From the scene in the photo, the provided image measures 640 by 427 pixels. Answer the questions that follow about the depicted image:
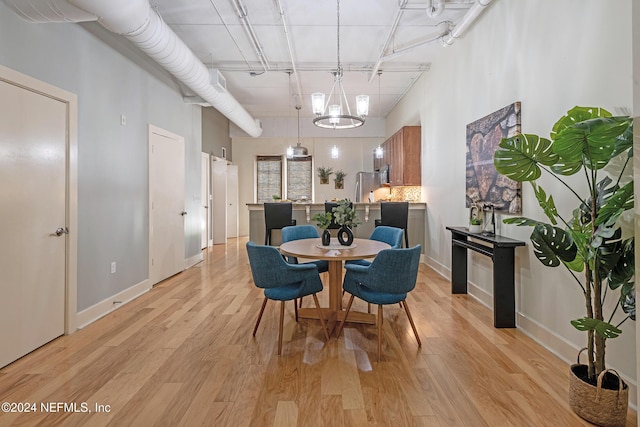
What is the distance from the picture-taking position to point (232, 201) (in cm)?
959

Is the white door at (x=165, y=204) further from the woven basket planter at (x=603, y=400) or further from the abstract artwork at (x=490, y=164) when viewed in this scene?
the woven basket planter at (x=603, y=400)

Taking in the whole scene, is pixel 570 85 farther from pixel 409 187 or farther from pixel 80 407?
pixel 409 187

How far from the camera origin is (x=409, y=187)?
683cm

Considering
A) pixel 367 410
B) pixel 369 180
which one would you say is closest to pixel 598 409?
pixel 367 410

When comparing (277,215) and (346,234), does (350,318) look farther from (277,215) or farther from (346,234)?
(277,215)

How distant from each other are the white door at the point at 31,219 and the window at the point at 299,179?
6.78m

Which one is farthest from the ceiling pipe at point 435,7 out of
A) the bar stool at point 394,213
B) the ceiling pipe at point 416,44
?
the bar stool at point 394,213

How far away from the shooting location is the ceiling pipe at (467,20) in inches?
133

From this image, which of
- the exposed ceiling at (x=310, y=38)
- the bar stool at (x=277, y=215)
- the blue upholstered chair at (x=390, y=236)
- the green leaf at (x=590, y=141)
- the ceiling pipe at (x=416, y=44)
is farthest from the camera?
the bar stool at (x=277, y=215)

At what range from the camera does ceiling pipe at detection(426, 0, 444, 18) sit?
11.2 feet

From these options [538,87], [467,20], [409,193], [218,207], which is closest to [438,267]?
[409,193]

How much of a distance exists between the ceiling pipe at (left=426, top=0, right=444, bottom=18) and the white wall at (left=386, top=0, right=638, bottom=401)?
0.57 metres

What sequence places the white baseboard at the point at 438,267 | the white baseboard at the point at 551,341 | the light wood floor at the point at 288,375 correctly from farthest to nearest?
the white baseboard at the point at 438,267 < the white baseboard at the point at 551,341 < the light wood floor at the point at 288,375

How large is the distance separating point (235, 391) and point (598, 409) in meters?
2.01
